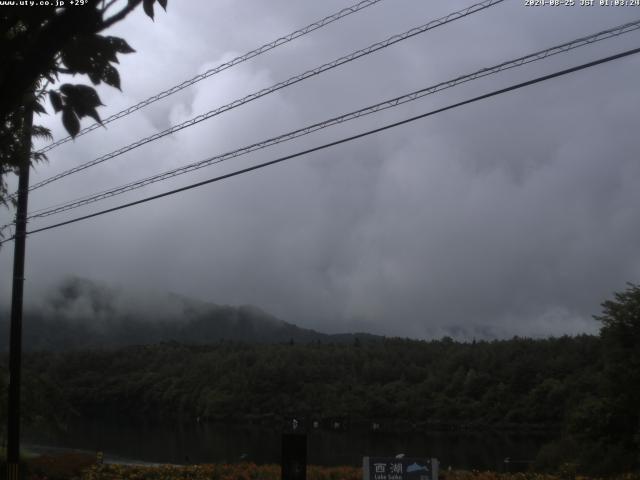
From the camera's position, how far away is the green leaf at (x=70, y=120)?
Answer: 317 cm

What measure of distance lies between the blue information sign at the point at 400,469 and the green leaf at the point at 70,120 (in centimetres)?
970

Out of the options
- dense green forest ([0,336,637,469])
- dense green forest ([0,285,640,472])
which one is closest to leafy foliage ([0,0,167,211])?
dense green forest ([0,285,640,472])

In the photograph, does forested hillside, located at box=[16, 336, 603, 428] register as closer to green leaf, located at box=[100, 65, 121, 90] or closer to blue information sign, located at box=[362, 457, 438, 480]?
blue information sign, located at box=[362, 457, 438, 480]

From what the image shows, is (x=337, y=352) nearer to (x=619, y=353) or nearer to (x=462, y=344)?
(x=462, y=344)

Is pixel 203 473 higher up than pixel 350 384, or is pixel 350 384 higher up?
pixel 203 473

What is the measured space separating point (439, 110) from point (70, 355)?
7652 centimetres

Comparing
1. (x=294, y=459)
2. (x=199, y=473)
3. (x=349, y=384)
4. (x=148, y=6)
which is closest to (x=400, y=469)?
(x=294, y=459)

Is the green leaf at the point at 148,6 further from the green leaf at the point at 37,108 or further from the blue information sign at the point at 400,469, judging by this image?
the blue information sign at the point at 400,469

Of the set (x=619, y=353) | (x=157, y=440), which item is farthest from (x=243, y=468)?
(x=157, y=440)

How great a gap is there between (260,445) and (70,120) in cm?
5205

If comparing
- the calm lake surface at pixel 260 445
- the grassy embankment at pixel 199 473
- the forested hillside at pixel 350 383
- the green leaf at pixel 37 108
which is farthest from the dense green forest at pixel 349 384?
the green leaf at pixel 37 108

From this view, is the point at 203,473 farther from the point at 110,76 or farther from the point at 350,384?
the point at 350,384

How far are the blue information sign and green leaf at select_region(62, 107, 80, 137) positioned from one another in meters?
9.70

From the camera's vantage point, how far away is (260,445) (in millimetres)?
53094
